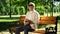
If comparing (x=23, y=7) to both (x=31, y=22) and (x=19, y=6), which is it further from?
(x=31, y=22)

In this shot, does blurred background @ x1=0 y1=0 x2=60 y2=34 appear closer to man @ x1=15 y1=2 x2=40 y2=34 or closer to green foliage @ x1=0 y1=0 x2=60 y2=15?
green foliage @ x1=0 y1=0 x2=60 y2=15

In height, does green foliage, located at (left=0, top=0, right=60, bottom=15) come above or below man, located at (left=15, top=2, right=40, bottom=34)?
above

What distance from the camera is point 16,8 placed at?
5.96 meters

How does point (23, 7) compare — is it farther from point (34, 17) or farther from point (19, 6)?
point (34, 17)

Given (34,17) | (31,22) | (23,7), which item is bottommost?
(31,22)

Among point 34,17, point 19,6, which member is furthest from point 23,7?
point 34,17

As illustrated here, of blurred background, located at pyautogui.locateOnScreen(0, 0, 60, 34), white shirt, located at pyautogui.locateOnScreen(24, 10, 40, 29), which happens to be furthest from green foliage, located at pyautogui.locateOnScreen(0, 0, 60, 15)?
A: white shirt, located at pyautogui.locateOnScreen(24, 10, 40, 29)

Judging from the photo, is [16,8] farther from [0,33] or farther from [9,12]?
[0,33]

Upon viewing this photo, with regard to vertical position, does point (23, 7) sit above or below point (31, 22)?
above

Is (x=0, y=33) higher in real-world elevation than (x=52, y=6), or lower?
lower

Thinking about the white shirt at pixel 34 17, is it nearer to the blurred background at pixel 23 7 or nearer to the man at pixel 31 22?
the man at pixel 31 22

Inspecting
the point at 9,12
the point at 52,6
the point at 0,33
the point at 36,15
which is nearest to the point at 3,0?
the point at 9,12

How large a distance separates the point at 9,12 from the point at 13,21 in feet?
1.88

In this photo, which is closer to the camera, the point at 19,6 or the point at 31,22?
the point at 31,22
